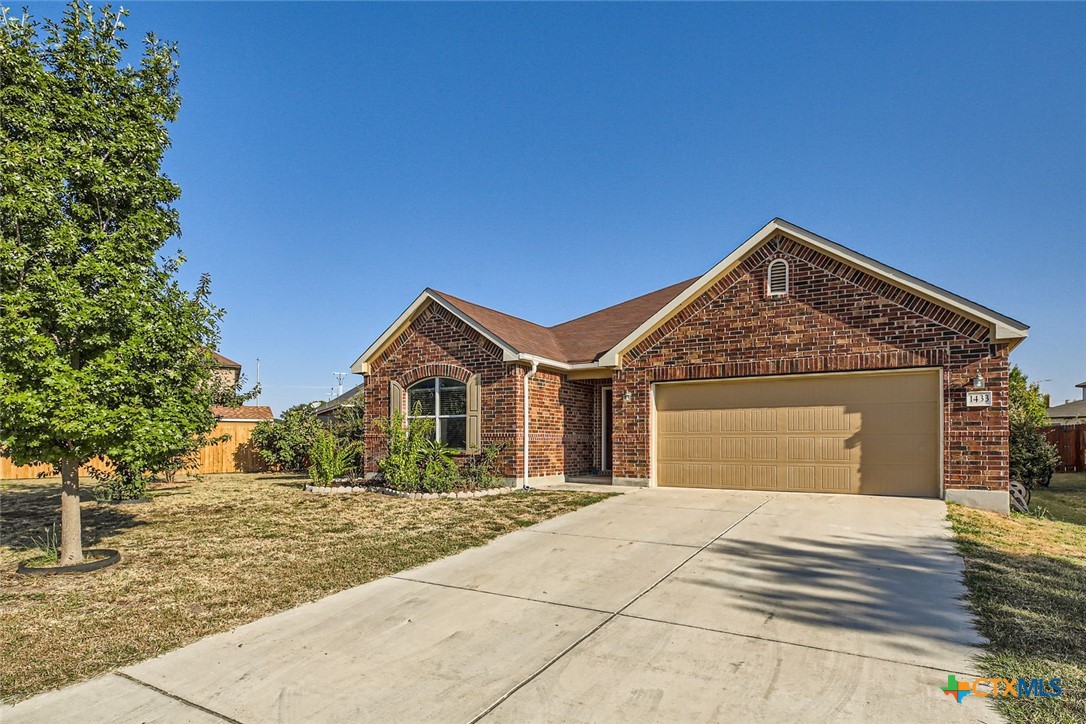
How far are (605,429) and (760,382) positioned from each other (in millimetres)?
5143

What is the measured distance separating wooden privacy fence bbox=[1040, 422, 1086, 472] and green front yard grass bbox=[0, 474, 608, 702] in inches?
794

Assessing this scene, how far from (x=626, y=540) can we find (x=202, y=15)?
32.9 feet

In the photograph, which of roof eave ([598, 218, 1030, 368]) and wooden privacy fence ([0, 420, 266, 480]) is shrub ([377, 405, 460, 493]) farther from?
wooden privacy fence ([0, 420, 266, 480])

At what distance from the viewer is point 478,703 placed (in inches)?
131

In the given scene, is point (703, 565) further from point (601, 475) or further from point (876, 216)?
point (876, 216)

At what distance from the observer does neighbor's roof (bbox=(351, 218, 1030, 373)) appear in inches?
395

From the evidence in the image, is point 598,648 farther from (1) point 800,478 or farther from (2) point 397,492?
(2) point 397,492

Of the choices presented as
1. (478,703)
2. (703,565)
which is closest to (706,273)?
(703,565)

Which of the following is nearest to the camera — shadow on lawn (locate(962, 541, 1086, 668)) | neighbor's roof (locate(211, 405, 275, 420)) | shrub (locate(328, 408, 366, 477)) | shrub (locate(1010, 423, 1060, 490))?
shadow on lawn (locate(962, 541, 1086, 668))

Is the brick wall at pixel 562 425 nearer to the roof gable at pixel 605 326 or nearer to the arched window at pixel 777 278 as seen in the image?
the roof gable at pixel 605 326

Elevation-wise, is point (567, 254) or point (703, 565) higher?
point (567, 254)

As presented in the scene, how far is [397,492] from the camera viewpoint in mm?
12273

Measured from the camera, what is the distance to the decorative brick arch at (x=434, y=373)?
45.8 ft

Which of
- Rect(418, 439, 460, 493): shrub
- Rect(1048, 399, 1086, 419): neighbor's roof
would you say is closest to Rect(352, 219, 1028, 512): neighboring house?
Rect(418, 439, 460, 493): shrub
